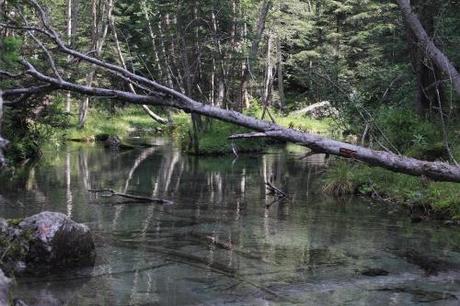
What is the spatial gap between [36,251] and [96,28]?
27.0 meters

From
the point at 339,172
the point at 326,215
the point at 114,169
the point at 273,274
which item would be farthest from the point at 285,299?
the point at 114,169

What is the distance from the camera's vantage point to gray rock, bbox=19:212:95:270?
7.10 metres

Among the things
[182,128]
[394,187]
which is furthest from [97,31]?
[394,187]

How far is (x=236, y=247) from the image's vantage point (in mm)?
8500

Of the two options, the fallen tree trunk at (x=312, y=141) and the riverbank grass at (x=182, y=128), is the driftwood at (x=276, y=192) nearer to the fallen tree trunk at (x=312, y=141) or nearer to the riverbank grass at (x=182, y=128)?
the fallen tree trunk at (x=312, y=141)

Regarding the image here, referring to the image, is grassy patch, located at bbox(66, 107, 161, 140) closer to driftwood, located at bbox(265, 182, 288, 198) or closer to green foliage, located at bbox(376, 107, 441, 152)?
driftwood, located at bbox(265, 182, 288, 198)

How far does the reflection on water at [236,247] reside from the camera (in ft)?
21.1

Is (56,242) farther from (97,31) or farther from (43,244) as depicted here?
(97,31)

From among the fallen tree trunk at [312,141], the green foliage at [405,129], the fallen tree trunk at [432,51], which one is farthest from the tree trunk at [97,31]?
the fallen tree trunk at [312,141]

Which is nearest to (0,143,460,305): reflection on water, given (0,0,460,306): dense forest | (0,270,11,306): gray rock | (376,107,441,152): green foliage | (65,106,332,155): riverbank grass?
(0,0,460,306): dense forest

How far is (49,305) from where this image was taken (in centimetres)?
594

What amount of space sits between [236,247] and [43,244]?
104 inches

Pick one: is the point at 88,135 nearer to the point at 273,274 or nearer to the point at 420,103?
the point at 420,103

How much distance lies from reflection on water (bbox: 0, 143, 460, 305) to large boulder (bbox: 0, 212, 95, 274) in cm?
30
